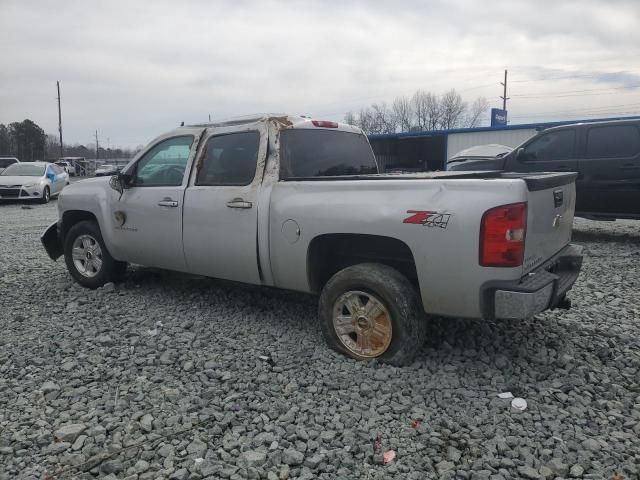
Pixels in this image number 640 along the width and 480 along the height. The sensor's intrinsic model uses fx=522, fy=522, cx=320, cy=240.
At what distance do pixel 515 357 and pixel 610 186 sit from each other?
5.48 m

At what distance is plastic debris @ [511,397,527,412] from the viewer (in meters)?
3.18

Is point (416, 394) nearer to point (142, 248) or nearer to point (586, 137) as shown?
point (142, 248)

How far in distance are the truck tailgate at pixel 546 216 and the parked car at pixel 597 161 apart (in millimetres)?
4630

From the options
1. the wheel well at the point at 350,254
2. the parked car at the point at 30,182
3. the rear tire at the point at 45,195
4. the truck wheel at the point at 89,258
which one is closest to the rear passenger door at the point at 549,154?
the wheel well at the point at 350,254

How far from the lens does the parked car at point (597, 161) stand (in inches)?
315

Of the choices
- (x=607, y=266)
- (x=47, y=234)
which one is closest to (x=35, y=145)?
(x=47, y=234)

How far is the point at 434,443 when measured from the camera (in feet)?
9.29

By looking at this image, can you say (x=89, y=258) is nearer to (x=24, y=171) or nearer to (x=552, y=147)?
(x=552, y=147)

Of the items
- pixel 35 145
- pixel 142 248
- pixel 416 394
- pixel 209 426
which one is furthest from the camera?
pixel 35 145

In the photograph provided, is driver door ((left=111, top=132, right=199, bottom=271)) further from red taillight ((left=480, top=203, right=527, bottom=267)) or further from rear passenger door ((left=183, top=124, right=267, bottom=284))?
red taillight ((left=480, top=203, right=527, bottom=267))

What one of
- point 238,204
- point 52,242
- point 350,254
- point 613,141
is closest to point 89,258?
point 52,242

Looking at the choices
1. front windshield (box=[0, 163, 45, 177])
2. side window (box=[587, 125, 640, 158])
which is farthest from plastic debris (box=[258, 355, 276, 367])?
front windshield (box=[0, 163, 45, 177])

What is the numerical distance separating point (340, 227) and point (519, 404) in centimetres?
163

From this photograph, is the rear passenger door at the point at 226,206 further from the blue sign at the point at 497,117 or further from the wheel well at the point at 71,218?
the blue sign at the point at 497,117
